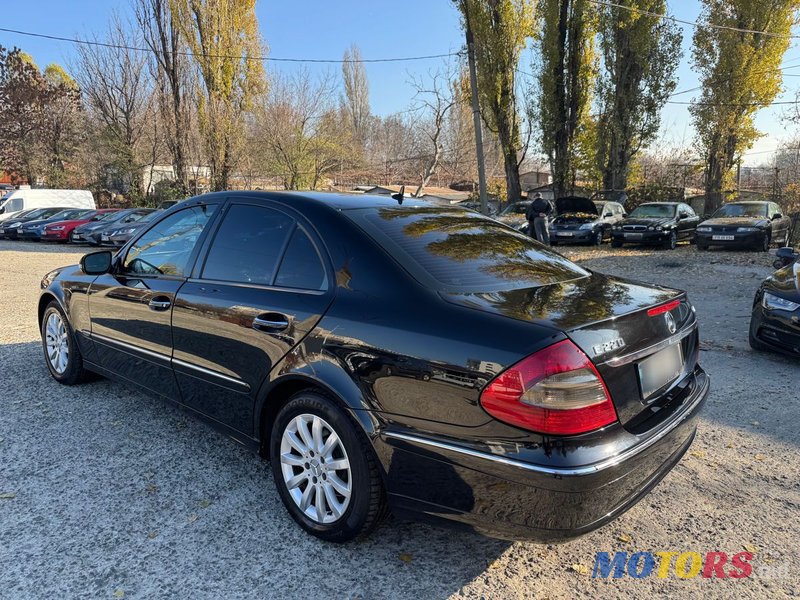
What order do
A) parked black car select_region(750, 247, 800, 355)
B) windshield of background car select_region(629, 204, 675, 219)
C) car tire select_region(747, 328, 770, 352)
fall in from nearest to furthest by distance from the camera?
parked black car select_region(750, 247, 800, 355) → car tire select_region(747, 328, 770, 352) → windshield of background car select_region(629, 204, 675, 219)

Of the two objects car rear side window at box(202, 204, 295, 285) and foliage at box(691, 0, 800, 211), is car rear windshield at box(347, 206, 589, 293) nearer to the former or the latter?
car rear side window at box(202, 204, 295, 285)

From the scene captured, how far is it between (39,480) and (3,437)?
814 mm

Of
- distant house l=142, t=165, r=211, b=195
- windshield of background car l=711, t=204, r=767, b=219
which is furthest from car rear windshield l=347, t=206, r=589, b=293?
distant house l=142, t=165, r=211, b=195

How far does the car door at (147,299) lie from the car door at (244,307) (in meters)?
0.15

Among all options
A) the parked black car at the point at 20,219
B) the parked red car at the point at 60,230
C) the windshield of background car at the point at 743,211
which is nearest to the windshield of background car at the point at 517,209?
the windshield of background car at the point at 743,211

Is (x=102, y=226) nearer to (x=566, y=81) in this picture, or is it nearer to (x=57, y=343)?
(x=57, y=343)

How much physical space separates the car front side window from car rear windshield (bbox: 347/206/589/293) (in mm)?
1175

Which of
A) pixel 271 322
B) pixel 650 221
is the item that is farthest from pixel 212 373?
pixel 650 221

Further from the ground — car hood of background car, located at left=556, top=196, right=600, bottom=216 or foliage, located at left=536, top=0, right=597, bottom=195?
foliage, located at left=536, top=0, right=597, bottom=195

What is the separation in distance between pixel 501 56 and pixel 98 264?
70.7 feet

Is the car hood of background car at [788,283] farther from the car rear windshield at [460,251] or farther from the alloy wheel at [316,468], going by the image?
the alloy wheel at [316,468]

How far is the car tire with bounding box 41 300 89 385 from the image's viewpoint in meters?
4.41

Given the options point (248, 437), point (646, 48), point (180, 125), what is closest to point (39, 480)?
point (248, 437)

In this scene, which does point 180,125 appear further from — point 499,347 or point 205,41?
point 499,347
